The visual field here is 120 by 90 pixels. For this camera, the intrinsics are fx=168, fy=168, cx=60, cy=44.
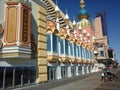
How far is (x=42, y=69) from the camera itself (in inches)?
886

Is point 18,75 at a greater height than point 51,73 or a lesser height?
greater

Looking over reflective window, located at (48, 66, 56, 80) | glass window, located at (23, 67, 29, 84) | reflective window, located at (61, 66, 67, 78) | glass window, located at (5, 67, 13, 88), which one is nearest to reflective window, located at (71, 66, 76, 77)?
reflective window, located at (61, 66, 67, 78)

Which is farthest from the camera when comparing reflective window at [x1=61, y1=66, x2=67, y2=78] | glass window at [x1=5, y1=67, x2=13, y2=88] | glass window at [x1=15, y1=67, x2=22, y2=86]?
reflective window at [x1=61, y1=66, x2=67, y2=78]

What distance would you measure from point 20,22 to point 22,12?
1233mm

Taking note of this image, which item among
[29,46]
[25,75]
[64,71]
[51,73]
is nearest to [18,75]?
[25,75]

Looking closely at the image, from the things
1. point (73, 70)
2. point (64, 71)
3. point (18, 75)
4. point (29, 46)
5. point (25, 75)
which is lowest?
point (73, 70)

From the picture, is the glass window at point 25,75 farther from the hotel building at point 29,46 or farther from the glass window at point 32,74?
the glass window at point 32,74

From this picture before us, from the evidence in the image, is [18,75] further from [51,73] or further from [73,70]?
[73,70]

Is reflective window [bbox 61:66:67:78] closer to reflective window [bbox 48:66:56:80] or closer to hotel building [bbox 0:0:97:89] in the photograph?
hotel building [bbox 0:0:97:89]

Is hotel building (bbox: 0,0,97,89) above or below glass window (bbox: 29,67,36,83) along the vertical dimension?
above

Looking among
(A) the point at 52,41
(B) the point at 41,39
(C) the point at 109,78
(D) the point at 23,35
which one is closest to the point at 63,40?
(A) the point at 52,41

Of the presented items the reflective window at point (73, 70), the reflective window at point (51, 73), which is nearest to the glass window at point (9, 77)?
the reflective window at point (51, 73)

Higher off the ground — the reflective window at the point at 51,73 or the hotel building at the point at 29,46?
the hotel building at the point at 29,46

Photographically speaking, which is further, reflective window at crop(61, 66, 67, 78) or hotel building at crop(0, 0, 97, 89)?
reflective window at crop(61, 66, 67, 78)
